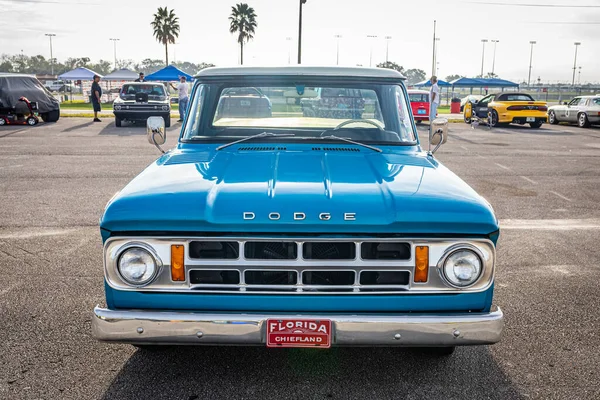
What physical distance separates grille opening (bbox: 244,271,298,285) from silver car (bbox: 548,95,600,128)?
23.7m

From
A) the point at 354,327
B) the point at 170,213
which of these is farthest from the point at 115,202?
the point at 354,327

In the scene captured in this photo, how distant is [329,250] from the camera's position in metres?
2.84

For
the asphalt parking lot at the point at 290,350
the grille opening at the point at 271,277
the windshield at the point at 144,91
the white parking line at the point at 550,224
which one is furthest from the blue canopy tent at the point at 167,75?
the grille opening at the point at 271,277

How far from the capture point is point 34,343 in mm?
3734

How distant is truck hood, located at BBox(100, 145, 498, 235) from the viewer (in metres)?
2.68

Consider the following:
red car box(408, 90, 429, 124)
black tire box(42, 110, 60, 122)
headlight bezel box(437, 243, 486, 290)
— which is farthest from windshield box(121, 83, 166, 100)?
headlight bezel box(437, 243, 486, 290)

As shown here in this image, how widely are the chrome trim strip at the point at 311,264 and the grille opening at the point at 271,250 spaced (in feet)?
0.15

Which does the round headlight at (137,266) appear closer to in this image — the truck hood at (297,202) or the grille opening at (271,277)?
the truck hood at (297,202)

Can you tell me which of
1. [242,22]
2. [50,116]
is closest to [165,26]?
[242,22]

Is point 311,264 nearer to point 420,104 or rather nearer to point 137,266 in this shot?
point 137,266

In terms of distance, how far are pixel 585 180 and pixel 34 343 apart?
9.62 metres

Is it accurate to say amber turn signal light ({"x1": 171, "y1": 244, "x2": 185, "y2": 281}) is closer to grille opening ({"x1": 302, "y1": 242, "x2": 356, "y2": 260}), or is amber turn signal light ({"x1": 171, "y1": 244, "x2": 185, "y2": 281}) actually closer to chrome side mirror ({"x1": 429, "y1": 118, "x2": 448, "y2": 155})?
grille opening ({"x1": 302, "y1": 242, "x2": 356, "y2": 260})

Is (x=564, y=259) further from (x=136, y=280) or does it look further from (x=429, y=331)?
(x=136, y=280)

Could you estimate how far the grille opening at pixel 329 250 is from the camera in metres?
2.73
